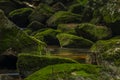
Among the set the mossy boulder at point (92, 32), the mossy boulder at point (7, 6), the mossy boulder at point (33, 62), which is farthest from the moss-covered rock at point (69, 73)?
the mossy boulder at point (7, 6)

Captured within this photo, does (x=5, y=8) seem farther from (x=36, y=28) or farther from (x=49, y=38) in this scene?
(x=49, y=38)

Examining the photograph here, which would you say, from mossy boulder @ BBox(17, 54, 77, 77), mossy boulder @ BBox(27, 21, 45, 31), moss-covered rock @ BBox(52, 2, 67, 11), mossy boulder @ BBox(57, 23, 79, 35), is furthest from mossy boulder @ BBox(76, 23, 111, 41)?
mossy boulder @ BBox(17, 54, 77, 77)

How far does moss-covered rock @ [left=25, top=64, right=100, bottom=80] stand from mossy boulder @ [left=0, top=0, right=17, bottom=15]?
4725cm

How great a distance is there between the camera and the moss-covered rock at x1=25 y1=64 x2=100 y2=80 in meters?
13.7

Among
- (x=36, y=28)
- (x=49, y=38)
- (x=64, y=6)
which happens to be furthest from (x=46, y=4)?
(x=49, y=38)

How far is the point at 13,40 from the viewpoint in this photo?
971 inches

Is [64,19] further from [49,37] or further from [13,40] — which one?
[13,40]

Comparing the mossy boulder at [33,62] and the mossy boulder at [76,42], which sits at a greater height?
the mossy boulder at [76,42]

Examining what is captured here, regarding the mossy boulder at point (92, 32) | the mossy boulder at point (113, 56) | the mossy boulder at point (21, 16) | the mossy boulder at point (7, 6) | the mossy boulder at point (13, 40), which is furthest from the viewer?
the mossy boulder at point (7, 6)

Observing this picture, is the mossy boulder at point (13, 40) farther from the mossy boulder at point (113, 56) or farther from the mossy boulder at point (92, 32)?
the mossy boulder at point (92, 32)

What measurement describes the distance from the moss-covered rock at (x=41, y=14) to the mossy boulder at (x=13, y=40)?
101 ft

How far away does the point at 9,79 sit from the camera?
19.9m

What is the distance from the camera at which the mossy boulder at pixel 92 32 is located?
141ft

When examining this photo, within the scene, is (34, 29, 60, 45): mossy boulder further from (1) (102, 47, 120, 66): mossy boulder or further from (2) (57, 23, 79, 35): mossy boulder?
(1) (102, 47, 120, 66): mossy boulder
